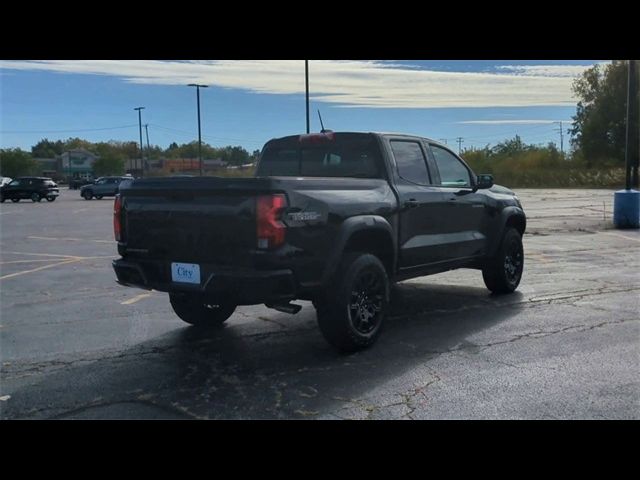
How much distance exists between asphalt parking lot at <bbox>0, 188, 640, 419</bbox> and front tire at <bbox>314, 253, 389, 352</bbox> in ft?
0.61

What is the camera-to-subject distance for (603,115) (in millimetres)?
65562

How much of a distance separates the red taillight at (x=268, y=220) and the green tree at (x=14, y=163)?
100924mm

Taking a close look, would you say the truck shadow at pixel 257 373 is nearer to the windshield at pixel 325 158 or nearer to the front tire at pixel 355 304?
the front tire at pixel 355 304

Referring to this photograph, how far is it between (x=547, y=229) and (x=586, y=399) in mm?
14072

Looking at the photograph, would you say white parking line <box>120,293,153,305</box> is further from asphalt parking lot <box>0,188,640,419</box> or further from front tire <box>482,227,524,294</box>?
front tire <box>482,227,524,294</box>

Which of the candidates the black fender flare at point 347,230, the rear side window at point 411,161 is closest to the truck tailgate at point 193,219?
the black fender flare at point 347,230

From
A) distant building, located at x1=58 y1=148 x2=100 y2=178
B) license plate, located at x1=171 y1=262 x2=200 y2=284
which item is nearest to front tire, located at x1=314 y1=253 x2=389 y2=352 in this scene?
license plate, located at x1=171 y1=262 x2=200 y2=284

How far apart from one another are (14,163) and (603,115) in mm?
81259

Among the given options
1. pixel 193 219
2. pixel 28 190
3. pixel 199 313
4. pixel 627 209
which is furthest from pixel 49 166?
pixel 193 219

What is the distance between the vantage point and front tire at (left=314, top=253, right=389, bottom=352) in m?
5.62

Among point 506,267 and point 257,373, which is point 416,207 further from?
point 257,373

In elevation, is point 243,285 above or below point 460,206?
below

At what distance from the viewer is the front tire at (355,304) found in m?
5.62
